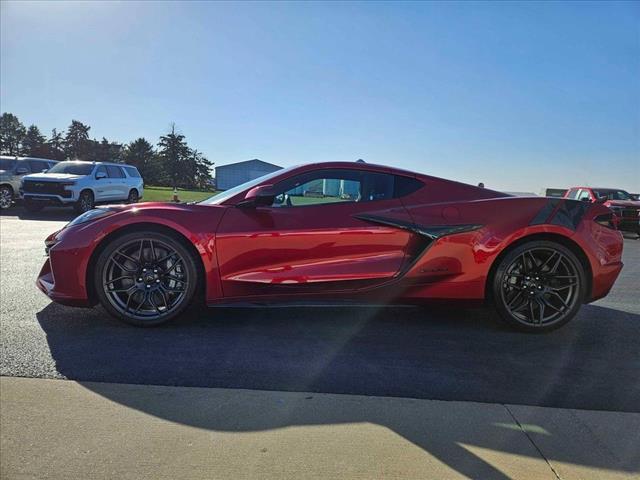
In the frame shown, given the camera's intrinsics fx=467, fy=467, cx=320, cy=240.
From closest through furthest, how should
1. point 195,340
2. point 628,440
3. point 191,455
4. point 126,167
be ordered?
point 191,455
point 628,440
point 195,340
point 126,167

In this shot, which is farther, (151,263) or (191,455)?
(151,263)

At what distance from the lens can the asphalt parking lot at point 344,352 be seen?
113 inches

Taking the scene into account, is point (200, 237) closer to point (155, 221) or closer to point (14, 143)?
point (155, 221)

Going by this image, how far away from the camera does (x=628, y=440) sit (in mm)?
2318

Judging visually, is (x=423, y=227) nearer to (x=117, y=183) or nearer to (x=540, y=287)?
(x=540, y=287)

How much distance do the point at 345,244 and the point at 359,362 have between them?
0.99 metres

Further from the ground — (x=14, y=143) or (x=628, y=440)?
(x=14, y=143)

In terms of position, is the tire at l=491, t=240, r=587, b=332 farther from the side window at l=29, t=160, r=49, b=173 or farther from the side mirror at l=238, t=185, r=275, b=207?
the side window at l=29, t=160, r=49, b=173

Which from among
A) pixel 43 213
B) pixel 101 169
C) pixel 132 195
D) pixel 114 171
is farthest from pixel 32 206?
pixel 132 195

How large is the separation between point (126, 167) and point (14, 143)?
3496 inches

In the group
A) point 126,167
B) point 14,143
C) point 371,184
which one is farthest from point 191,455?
point 14,143

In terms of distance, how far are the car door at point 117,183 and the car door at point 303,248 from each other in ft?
48.0

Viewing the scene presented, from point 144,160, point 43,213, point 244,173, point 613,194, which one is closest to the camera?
point 244,173

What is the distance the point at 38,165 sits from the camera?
696 inches
